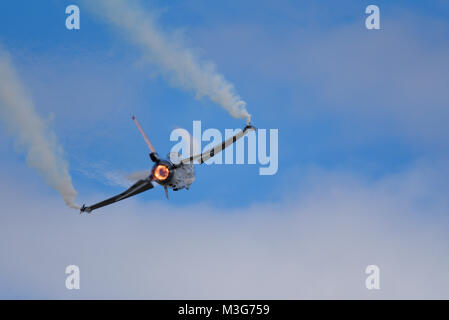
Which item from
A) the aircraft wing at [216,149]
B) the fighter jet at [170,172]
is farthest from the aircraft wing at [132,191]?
the aircraft wing at [216,149]

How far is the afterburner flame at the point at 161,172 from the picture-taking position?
218 feet

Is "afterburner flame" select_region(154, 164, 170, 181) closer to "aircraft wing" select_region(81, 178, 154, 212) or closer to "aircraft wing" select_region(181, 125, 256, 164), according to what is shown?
"aircraft wing" select_region(81, 178, 154, 212)

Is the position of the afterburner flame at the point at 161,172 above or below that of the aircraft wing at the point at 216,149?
below

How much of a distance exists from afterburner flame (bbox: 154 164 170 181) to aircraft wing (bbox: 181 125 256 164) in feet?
9.78

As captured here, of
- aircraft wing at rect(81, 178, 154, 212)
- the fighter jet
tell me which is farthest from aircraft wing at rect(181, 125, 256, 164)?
aircraft wing at rect(81, 178, 154, 212)

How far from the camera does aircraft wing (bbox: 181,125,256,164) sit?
70.1 meters

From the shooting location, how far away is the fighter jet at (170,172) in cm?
6662

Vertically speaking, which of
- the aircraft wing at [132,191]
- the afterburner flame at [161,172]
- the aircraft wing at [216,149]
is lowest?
the aircraft wing at [132,191]

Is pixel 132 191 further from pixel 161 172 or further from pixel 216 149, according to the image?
pixel 216 149

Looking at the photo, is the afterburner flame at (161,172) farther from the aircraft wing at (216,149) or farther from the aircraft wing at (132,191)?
the aircraft wing at (216,149)

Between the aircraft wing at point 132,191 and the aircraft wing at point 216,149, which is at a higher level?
the aircraft wing at point 216,149

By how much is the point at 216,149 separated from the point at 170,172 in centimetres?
622

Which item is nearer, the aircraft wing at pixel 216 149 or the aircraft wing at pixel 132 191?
the aircraft wing at pixel 132 191

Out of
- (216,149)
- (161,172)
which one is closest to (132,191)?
(161,172)
